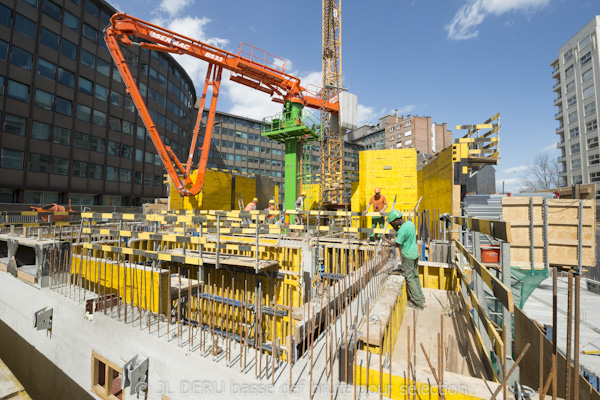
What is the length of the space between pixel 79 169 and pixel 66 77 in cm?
974

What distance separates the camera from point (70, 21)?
2842 cm

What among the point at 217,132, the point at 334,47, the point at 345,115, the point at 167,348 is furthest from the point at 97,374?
the point at 217,132

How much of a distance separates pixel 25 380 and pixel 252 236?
7.42m

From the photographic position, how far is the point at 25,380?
7.27 meters

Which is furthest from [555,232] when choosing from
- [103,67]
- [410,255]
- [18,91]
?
[103,67]

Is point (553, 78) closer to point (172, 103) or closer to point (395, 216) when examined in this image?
point (395, 216)

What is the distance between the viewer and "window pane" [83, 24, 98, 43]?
97.8 feet

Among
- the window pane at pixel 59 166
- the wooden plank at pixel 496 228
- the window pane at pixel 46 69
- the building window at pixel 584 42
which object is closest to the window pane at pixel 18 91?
the window pane at pixel 46 69

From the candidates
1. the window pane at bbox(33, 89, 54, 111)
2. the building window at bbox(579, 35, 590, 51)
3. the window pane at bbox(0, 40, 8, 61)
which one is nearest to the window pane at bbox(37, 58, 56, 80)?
the window pane at bbox(33, 89, 54, 111)

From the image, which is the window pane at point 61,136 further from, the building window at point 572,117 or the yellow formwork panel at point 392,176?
the building window at point 572,117

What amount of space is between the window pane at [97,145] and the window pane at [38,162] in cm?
470

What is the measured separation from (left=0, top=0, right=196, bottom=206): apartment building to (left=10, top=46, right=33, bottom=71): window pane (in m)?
0.07

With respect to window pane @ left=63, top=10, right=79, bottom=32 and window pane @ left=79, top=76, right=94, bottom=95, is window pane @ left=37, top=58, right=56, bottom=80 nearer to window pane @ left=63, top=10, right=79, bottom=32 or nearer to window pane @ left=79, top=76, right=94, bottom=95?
window pane @ left=79, top=76, right=94, bottom=95

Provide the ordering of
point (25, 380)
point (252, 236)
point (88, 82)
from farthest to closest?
point (88, 82) < point (252, 236) < point (25, 380)
